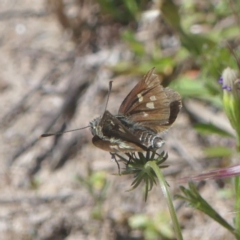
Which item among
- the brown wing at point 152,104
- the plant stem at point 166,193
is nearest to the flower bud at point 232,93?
the brown wing at point 152,104

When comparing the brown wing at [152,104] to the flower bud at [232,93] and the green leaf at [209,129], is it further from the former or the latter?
the green leaf at [209,129]

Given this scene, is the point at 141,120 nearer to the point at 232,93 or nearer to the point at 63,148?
the point at 232,93

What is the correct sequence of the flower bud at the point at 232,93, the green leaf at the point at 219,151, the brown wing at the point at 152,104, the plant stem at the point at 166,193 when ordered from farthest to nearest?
1. the green leaf at the point at 219,151
2. the flower bud at the point at 232,93
3. the brown wing at the point at 152,104
4. the plant stem at the point at 166,193

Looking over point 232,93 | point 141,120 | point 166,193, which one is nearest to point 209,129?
point 232,93

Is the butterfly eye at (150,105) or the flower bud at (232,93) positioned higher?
the flower bud at (232,93)

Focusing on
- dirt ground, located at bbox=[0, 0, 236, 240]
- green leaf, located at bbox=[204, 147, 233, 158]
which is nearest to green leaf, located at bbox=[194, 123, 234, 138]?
green leaf, located at bbox=[204, 147, 233, 158]

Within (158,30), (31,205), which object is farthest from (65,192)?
(158,30)

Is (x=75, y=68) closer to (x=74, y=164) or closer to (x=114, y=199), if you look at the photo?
(x=74, y=164)
